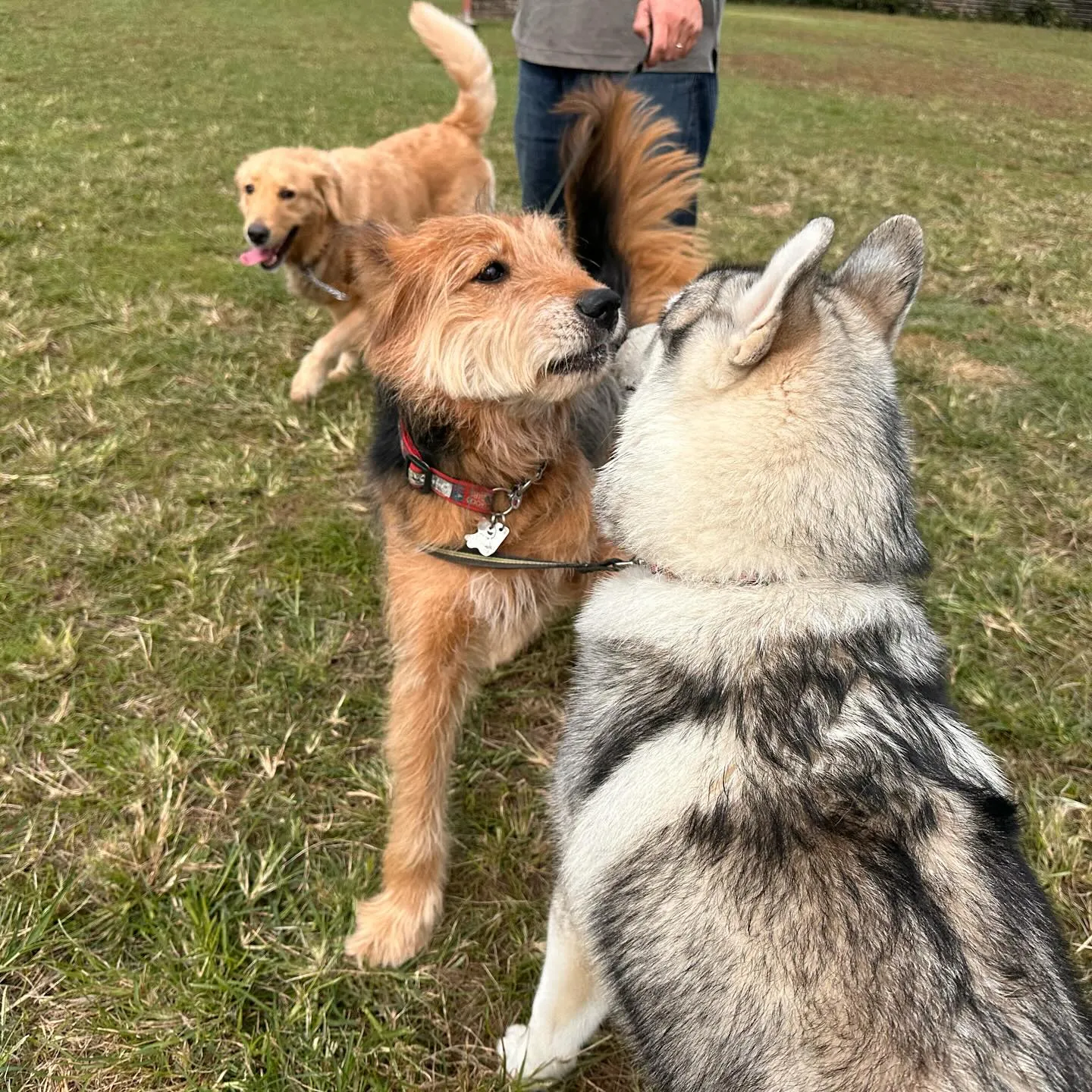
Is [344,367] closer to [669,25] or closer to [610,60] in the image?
[610,60]

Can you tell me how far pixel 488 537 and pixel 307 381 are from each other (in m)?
2.55

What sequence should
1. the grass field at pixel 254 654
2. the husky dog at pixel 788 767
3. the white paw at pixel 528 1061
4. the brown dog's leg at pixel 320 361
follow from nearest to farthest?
the husky dog at pixel 788 767 → the white paw at pixel 528 1061 → the grass field at pixel 254 654 → the brown dog's leg at pixel 320 361

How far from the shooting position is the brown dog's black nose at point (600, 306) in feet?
6.68

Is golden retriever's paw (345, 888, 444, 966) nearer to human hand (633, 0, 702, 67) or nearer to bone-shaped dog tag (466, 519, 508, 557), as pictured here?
bone-shaped dog tag (466, 519, 508, 557)

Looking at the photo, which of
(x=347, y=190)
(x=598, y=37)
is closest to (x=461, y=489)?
(x=598, y=37)

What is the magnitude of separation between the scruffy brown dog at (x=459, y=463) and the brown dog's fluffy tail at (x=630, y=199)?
43 centimetres

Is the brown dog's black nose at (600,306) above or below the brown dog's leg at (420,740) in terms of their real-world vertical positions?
above

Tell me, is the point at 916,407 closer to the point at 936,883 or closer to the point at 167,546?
the point at 936,883

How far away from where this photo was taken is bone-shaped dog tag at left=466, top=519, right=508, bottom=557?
2.09 meters

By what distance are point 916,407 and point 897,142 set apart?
362 inches

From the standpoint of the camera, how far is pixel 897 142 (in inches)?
435

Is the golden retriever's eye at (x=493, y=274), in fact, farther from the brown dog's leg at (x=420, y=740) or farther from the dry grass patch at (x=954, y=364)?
the dry grass patch at (x=954, y=364)

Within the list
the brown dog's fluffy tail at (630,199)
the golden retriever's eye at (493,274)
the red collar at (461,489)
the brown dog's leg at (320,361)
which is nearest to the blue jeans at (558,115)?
the brown dog's fluffy tail at (630,199)

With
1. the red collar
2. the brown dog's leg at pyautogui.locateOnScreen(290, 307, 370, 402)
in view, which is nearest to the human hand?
the red collar
